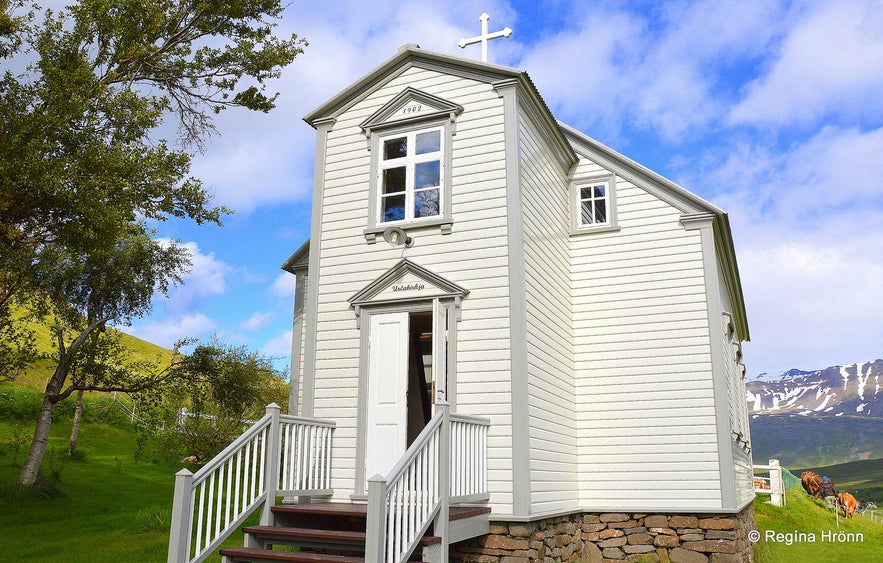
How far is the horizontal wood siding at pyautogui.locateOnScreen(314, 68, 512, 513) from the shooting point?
27.9ft

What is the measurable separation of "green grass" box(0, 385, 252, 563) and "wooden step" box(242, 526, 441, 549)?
2597 millimetres

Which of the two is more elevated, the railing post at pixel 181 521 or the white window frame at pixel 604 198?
the white window frame at pixel 604 198

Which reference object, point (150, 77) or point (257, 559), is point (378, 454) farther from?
point (150, 77)

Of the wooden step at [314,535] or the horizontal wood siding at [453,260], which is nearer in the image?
the wooden step at [314,535]

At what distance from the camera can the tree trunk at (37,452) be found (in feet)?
46.9

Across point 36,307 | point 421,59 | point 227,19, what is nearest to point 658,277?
point 421,59

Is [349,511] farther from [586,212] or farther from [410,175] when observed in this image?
[586,212]

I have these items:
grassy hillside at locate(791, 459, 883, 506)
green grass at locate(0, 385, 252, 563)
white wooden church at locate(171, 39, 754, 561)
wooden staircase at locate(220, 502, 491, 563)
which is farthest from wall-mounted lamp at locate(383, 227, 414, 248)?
grassy hillside at locate(791, 459, 883, 506)

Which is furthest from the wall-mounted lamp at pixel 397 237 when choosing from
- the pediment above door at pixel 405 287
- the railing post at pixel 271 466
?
the railing post at pixel 271 466

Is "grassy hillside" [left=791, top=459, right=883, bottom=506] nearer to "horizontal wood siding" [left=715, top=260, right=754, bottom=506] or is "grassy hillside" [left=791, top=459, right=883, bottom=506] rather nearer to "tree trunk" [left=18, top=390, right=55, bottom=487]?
"horizontal wood siding" [left=715, top=260, right=754, bottom=506]

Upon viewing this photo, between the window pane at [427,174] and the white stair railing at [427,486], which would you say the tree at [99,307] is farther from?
the white stair railing at [427,486]

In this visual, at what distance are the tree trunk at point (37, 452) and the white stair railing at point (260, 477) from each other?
8.63 meters

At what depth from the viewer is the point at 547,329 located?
31.7 ft

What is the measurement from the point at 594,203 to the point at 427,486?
21.7 ft
